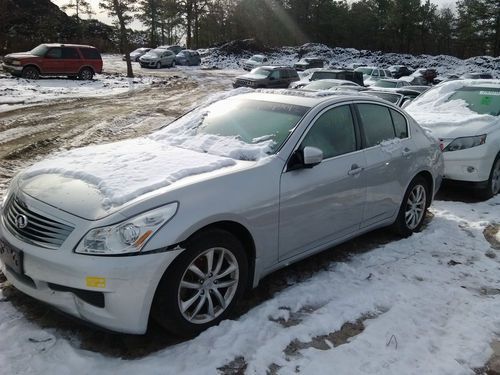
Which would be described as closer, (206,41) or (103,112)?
(103,112)

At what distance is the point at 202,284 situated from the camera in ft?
10.8

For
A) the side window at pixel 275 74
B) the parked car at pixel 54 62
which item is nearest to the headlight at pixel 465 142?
the side window at pixel 275 74

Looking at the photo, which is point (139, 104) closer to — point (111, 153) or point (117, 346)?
point (111, 153)

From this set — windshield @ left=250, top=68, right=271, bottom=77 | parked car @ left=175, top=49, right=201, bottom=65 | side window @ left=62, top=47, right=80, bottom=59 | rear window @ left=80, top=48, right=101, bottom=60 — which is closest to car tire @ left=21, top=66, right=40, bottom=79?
side window @ left=62, top=47, right=80, bottom=59

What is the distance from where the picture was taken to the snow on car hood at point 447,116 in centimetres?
733

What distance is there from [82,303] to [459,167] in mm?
5969

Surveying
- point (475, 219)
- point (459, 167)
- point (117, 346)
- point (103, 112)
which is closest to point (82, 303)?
point (117, 346)

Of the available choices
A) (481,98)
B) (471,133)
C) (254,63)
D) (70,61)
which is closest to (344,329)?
(471,133)

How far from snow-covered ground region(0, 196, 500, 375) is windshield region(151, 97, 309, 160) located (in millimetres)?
1246

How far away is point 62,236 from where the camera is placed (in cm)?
302

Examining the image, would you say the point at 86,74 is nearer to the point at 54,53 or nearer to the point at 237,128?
the point at 54,53

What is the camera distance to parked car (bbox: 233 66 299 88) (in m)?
22.7

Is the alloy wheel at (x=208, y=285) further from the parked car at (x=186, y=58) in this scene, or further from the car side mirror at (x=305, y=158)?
the parked car at (x=186, y=58)

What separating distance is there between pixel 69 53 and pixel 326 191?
22.9 meters
